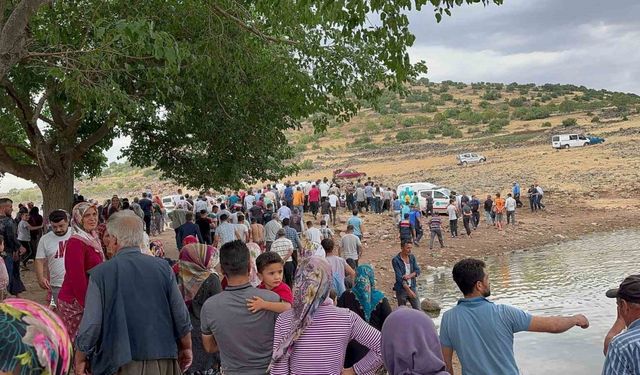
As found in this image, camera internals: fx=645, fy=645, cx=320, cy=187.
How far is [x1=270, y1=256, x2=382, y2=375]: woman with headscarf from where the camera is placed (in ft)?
11.9

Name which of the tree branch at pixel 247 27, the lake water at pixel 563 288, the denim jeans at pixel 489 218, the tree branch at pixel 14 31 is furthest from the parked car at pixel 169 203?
the tree branch at pixel 14 31

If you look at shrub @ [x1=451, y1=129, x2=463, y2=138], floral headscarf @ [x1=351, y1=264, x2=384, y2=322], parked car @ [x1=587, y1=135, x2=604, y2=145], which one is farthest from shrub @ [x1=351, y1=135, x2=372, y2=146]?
floral headscarf @ [x1=351, y1=264, x2=384, y2=322]

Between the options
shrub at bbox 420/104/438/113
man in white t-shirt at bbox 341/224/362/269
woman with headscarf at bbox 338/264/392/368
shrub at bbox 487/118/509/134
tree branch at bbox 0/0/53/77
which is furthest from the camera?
shrub at bbox 420/104/438/113

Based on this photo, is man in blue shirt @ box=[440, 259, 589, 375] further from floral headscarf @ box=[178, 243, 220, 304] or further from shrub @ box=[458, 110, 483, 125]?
shrub @ box=[458, 110, 483, 125]

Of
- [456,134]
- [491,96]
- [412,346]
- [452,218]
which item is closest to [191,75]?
[412,346]

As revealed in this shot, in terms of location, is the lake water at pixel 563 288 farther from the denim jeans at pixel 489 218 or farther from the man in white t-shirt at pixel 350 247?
the denim jeans at pixel 489 218

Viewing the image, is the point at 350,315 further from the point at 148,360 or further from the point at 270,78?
the point at 270,78

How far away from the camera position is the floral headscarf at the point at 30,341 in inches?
80.4

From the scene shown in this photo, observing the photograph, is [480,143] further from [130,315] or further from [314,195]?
[130,315]

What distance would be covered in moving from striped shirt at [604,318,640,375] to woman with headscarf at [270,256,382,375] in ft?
3.91

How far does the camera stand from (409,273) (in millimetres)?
10375

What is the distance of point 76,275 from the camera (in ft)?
16.2

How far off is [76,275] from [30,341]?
118 inches

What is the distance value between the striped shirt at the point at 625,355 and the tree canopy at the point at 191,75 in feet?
12.5
